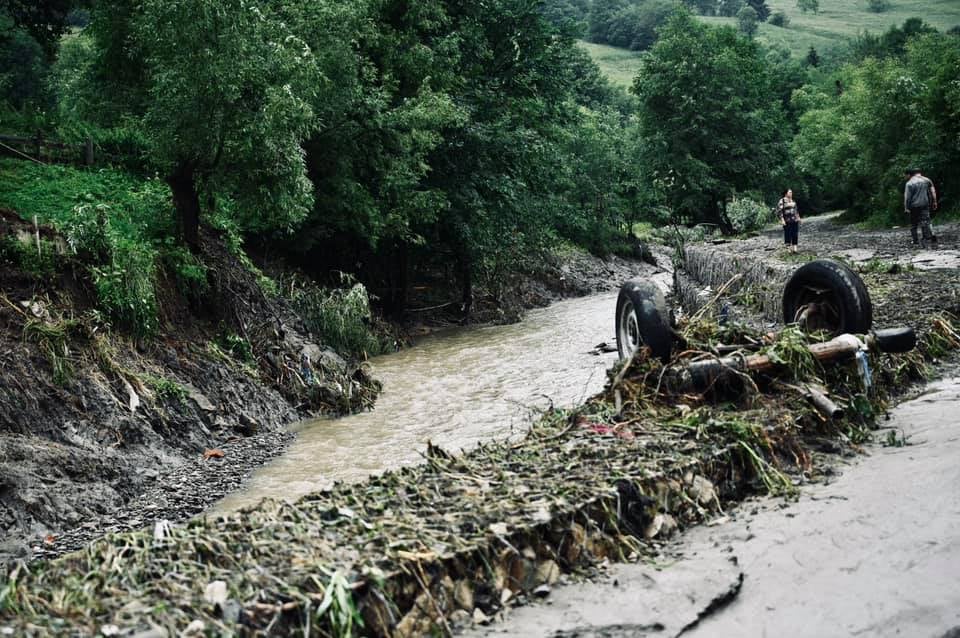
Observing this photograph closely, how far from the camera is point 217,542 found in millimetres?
4574

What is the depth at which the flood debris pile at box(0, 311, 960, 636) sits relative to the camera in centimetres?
398

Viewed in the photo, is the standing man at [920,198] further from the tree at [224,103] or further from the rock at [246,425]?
the rock at [246,425]

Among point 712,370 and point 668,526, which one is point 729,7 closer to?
point 712,370

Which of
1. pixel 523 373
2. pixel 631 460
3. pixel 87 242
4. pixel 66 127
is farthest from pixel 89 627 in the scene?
pixel 66 127

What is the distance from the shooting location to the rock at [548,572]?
4.84m

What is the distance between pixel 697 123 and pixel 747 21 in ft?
409

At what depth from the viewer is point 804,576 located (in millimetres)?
4707

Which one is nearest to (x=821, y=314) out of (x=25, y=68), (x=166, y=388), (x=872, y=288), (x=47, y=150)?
(x=872, y=288)

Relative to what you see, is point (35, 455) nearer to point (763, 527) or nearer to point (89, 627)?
point (89, 627)

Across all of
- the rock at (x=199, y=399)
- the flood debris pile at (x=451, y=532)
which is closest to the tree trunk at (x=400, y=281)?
the rock at (x=199, y=399)

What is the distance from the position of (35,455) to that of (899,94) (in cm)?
3425

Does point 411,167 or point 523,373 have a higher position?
point 411,167

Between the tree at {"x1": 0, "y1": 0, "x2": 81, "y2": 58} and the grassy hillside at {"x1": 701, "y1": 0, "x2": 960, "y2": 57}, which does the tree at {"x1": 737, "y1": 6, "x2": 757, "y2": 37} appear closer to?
the grassy hillside at {"x1": 701, "y1": 0, "x2": 960, "y2": 57}

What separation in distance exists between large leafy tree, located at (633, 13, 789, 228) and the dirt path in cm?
4028
